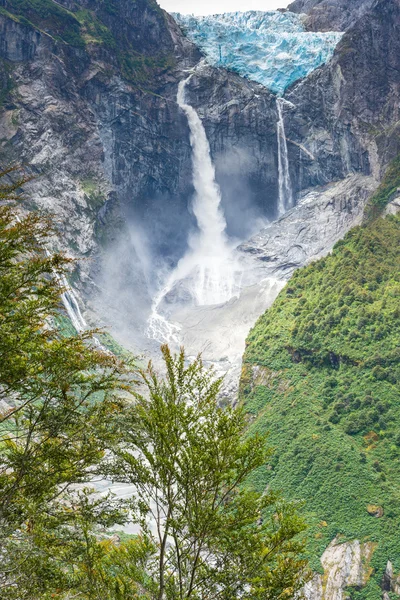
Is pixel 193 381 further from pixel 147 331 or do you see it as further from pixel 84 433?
pixel 147 331

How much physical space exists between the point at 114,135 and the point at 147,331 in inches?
1437

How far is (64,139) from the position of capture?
94.0 meters

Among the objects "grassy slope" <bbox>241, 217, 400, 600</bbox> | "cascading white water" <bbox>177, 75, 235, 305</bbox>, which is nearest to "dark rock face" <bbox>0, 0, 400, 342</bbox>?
"cascading white water" <bbox>177, 75, 235, 305</bbox>

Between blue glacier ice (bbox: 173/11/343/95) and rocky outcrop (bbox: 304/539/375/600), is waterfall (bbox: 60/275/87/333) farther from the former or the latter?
blue glacier ice (bbox: 173/11/343/95)

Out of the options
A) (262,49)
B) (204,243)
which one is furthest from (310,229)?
(262,49)

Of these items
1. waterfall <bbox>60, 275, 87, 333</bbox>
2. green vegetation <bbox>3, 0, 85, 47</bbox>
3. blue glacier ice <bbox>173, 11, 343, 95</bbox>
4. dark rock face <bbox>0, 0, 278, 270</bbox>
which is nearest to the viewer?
waterfall <bbox>60, 275, 87, 333</bbox>

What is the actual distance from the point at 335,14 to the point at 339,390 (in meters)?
106

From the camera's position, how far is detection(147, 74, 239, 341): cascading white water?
99.6 meters

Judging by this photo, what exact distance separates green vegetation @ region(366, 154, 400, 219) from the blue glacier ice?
1556 inches

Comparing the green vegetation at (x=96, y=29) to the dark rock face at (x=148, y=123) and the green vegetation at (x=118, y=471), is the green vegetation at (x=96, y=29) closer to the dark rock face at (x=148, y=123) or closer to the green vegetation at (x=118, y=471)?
the dark rock face at (x=148, y=123)

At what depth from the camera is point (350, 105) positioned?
10388 centimetres

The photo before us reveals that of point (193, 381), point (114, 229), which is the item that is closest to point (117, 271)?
point (114, 229)

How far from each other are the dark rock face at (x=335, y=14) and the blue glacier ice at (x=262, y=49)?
854cm

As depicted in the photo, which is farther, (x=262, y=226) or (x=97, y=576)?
(x=262, y=226)
